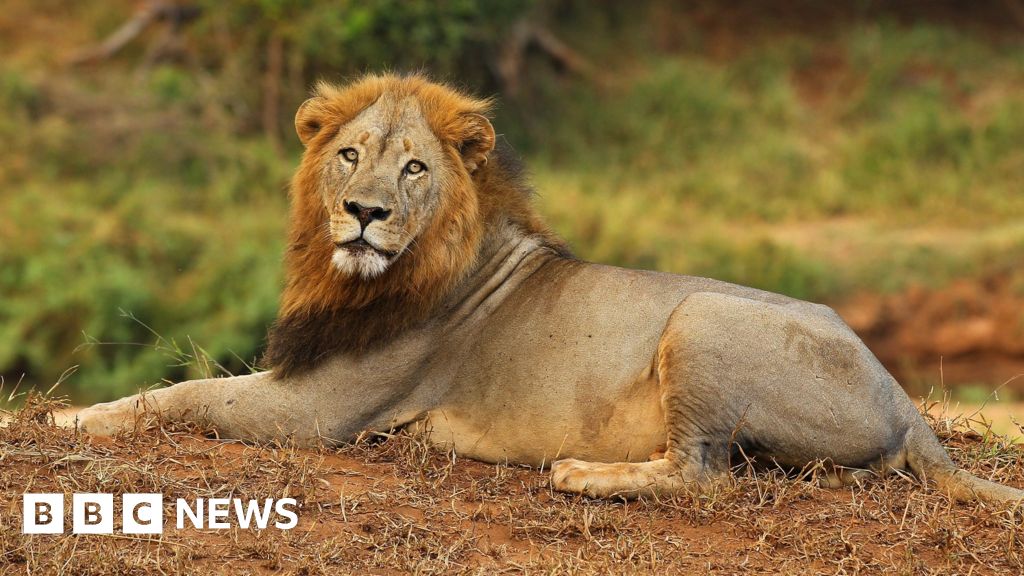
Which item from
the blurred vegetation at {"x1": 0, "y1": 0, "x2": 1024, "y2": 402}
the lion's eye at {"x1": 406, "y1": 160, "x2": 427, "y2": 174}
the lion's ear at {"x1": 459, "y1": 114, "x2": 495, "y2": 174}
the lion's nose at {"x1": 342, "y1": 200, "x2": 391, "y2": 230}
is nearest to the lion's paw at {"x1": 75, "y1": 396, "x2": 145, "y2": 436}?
the lion's nose at {"x1": 342, "y1": 200, "x2": 391, "y2": 230}

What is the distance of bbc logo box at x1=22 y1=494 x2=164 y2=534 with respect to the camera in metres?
3.68

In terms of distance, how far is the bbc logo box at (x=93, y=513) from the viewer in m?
3.68

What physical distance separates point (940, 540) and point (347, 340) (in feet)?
6.91

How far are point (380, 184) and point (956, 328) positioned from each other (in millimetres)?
10463

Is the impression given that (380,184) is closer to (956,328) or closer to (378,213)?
(378,213)

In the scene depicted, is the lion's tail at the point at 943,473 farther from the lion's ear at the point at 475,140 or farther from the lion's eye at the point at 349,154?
the lion's eye at the point at 349,154

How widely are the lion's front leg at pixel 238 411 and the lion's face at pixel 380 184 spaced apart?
0.51m

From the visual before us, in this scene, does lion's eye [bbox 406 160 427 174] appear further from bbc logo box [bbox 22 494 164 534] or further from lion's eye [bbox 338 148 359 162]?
bbc logo box [bbox 22 494 164 534]

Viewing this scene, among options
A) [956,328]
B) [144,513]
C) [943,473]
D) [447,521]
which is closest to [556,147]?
[956,328]

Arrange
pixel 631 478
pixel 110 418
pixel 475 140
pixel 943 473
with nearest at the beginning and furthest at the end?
pixel 631 478
pixel 943 473
pixel 110 418
pixel 475 140

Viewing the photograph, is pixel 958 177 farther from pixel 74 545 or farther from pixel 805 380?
pixel 74 545

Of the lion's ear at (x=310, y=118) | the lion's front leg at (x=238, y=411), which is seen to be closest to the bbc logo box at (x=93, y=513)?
the lion's front leg at (x=238, y=411)

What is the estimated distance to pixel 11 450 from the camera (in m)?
4.23

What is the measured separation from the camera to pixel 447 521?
399 centimetres
